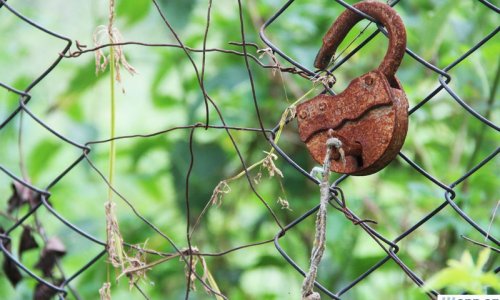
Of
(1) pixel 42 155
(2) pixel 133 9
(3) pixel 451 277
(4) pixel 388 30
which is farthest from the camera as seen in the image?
(1) pixel 42 155

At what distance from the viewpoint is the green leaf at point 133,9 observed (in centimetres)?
157

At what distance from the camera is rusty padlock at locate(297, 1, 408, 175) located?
2.28 feet

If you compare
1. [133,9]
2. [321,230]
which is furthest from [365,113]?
[133,9]

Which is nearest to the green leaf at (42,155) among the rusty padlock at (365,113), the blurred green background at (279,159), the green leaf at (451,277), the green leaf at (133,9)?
the blurred green background at (279,159)

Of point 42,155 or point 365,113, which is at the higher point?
point 42,155

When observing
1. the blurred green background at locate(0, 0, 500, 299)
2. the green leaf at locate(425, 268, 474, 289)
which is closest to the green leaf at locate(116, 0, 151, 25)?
the blurred green background at locate(0, 0, 500, 299)

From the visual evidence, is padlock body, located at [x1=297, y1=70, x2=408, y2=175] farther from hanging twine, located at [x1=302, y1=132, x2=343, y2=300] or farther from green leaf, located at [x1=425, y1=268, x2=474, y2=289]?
green leaf, located at [x1=425, y1=268, x2=474, y2=289]

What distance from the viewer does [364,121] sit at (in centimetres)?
71

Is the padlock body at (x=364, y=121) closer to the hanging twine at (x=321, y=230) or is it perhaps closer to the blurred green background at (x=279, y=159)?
the hanging twine at (x=321, y=230)

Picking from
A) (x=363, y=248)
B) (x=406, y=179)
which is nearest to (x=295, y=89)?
(x=406, y=179)

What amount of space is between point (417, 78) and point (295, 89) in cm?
24

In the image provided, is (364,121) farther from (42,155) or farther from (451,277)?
(42,155)

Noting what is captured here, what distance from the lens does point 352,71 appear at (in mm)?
1658

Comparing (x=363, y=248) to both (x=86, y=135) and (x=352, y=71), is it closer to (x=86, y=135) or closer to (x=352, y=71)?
(x=352, y=71)
